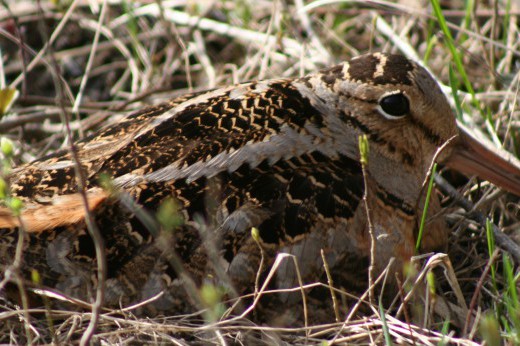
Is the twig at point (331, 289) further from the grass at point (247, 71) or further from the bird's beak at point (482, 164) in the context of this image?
the bird's beak at point (482, 164)

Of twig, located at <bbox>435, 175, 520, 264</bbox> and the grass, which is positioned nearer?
the grass

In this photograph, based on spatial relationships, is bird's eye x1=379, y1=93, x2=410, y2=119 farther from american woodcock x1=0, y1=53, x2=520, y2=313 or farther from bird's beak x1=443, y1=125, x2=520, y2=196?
bird's beak x1=443, y1=125, x2=520, y2=196

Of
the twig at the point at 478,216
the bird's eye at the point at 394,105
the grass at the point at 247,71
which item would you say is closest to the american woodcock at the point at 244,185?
the bird's eye at the point at 394,105

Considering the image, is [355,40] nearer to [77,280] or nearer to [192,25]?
[192,25]

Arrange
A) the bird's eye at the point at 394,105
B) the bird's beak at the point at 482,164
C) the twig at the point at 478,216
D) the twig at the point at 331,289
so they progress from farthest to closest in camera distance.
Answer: the bird's beak at the point at 482,164
the twig at the point at 478,216
the bird's eye at the point at 394,105
the twig at the point at 331,289

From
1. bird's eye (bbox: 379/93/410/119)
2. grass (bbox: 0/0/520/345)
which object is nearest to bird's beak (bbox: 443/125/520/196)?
grass (bbox: 0/0/520/345)

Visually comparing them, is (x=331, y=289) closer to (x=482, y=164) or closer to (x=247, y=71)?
(x=482, y=164)

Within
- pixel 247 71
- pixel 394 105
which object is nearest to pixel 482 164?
pixel 394 105

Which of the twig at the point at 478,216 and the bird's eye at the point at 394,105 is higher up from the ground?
the bird's eye at the point at 394,105

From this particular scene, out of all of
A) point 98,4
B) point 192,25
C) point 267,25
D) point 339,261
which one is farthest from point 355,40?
Result: point 339,261
